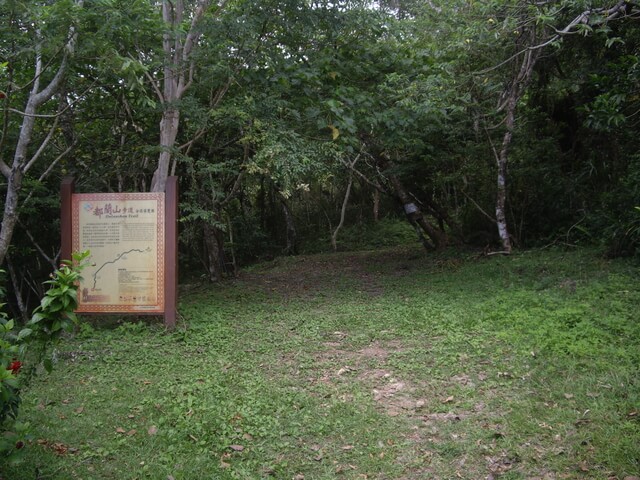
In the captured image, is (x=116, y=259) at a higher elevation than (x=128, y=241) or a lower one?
A: lower

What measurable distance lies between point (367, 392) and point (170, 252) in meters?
3.35

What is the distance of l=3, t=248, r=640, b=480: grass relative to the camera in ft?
11.8

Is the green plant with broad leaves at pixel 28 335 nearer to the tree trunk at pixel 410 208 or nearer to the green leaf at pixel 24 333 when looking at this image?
the green leaf at pixel 24 333

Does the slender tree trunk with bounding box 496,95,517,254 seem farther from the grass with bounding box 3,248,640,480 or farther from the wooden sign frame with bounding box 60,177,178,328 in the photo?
the wooden sign frame with bounding box 60,177,178,328

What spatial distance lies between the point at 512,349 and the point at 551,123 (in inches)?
293

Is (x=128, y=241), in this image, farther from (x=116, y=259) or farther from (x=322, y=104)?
(x=322, y=104)

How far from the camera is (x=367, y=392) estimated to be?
15.5 feet

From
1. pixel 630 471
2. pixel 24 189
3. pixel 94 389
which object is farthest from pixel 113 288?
pixel 630 471

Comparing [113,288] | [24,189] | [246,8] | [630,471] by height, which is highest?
[246,8]

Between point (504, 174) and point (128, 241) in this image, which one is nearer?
point (128, 241)

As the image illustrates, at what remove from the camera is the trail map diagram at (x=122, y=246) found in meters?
6.64

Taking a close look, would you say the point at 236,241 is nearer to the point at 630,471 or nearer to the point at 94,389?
the point at 94,389

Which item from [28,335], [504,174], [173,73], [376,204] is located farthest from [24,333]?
[376,204]

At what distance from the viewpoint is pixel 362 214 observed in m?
20.0
